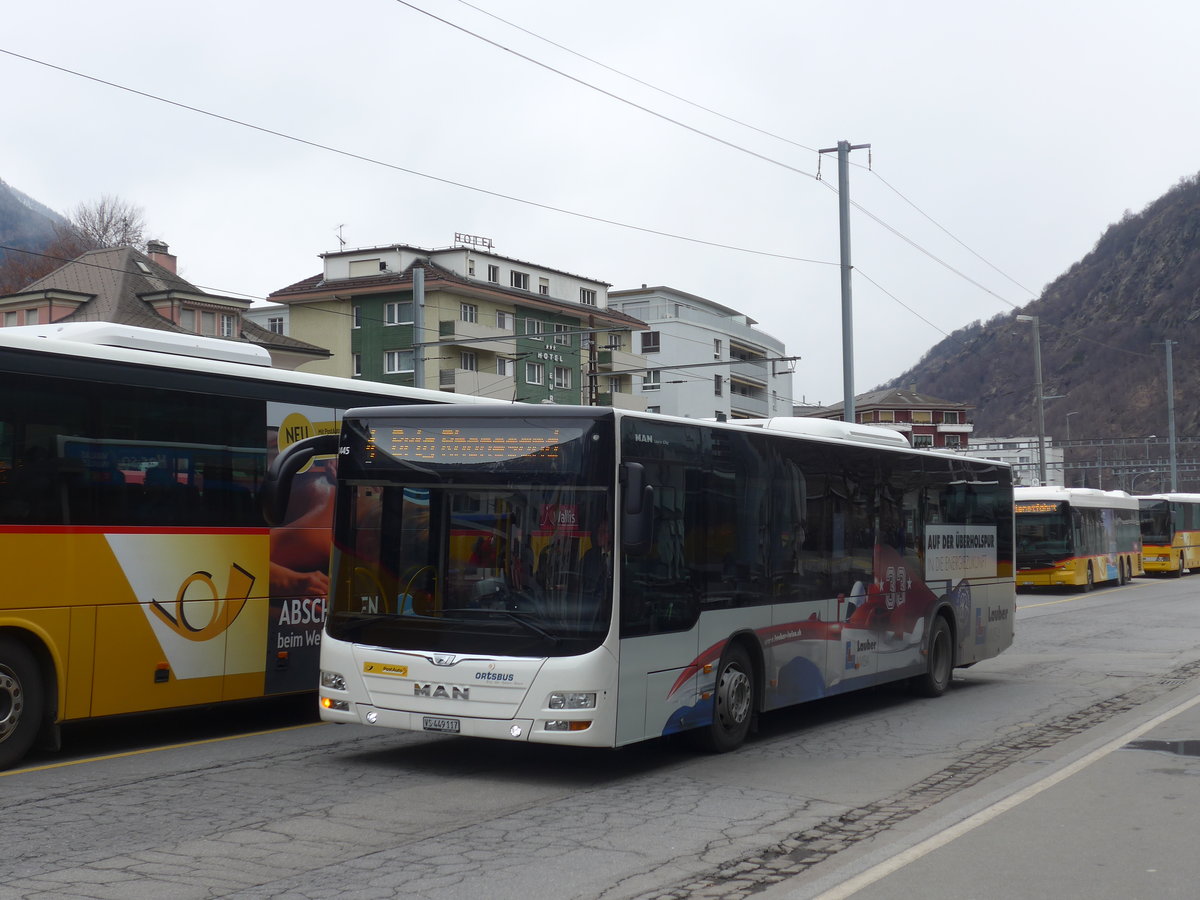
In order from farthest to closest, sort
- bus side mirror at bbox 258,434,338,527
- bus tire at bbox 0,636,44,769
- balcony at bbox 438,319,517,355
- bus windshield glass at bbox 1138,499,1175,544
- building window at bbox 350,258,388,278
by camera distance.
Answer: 1. building window at bbox 350,258,388,278
2. balcony at bbox 438,319,517,355
3. bus windshield glass at bbox 1138,499,1175,544
4. bus side mirror at bbox 258,434,338,527
5. bus tire at bbox 0,636,44,769

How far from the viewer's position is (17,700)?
9.48 metres

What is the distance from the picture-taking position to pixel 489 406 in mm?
9922

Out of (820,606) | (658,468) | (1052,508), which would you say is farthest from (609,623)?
(1052,508)

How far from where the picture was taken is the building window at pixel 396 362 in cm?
6775

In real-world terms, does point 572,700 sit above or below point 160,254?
below

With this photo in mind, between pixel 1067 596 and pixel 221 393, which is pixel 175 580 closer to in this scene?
pixel 221 393

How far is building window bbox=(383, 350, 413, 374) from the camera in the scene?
67750 mm

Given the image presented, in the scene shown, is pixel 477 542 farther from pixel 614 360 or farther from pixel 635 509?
pixel 614 360

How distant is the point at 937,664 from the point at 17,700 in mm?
9749

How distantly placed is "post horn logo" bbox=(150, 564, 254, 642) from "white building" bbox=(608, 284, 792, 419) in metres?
75.0

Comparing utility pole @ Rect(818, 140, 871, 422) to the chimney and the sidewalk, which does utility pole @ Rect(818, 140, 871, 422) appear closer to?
the sidewalk

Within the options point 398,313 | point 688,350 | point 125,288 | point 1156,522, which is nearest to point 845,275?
point 1156,522

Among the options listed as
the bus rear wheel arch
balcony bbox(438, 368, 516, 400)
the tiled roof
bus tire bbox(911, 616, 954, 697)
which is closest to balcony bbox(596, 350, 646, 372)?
balcony bbox(438, 368, 516, 400)

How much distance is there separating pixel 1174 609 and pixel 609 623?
1018 inches
